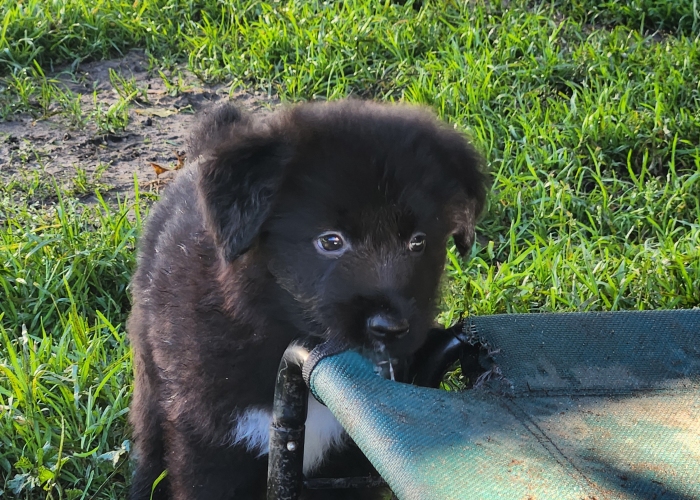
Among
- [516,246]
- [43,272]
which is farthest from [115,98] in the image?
[516,246]

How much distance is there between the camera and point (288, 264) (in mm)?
2211

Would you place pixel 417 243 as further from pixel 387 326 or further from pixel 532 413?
pixel 532 413

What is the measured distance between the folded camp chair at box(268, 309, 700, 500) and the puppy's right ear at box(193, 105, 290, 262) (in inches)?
13.6

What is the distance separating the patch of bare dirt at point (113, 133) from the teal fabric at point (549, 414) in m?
2.40

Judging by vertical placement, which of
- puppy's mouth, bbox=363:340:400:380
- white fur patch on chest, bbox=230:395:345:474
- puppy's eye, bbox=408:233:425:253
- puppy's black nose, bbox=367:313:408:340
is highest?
puppy's eye, bbox=408:233:425:253

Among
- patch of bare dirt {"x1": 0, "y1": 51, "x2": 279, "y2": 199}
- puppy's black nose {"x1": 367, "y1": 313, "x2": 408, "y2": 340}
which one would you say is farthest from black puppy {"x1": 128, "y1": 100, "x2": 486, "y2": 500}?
patch of bare dirt {"x1": 0, "y1": 51, "x2": 279, "y2": 199}

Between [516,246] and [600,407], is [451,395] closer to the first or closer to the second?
[600,407]

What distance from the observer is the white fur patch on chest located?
232 cm

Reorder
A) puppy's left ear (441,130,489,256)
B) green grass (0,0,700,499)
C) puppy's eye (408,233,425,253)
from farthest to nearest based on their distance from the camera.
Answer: green grass (0,0,700,499), puppy's left ear (441,130,489,256), puppy's eye (408,233,425,253)

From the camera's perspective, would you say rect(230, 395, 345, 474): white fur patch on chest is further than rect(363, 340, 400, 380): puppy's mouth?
Yes

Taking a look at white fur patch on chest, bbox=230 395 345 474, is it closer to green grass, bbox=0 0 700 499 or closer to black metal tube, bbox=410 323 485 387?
black metal tube, bbox=410 323 485 387

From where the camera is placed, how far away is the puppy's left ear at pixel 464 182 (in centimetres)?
242

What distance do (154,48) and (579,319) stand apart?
3.83m

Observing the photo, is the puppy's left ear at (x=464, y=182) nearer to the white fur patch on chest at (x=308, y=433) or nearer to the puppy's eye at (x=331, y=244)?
the puppy's eye at (x=331, y=244)
